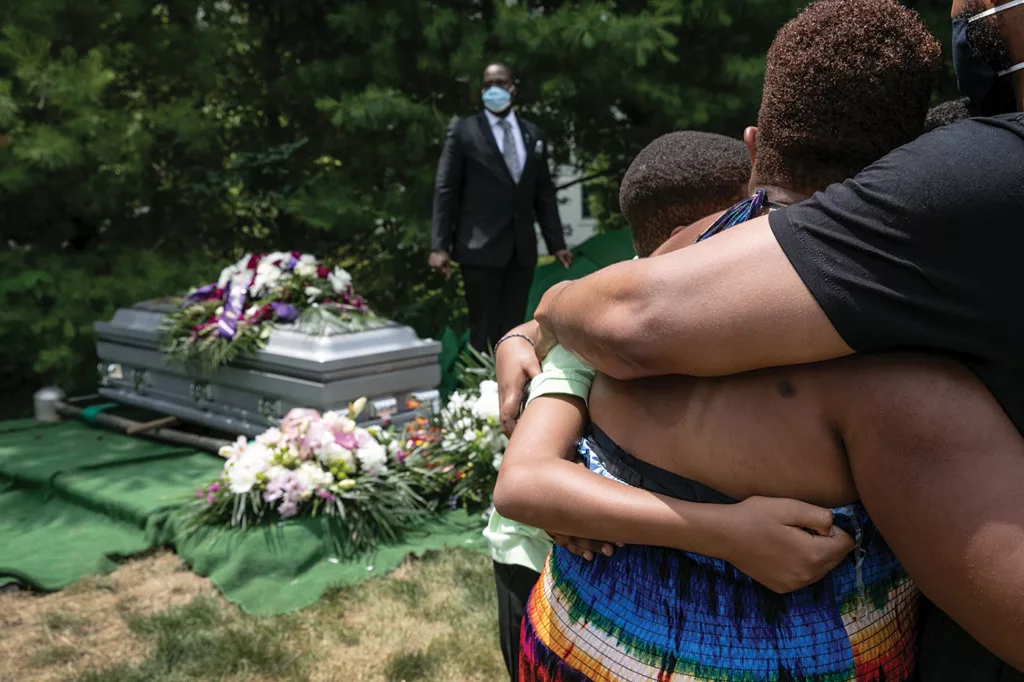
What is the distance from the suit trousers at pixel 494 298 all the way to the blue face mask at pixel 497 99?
97cm

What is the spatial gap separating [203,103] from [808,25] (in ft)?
24.4

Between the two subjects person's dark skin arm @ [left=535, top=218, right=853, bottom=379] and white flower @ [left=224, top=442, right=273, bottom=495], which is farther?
white flower @ [left=224, top=442, right=273, bottom=495]

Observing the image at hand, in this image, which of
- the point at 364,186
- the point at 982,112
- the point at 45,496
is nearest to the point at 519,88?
the point at 364,186

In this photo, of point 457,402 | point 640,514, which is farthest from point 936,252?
point 457,402

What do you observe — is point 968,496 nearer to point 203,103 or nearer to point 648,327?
point 648,327

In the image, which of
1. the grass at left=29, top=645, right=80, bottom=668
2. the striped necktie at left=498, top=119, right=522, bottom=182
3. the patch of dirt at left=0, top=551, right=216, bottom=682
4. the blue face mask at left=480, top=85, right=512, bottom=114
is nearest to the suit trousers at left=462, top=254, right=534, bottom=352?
the striped necktie at left=498, top=119, right=522, bottom=182

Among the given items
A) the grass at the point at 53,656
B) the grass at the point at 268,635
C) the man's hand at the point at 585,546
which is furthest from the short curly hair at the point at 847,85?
the grass at the point at 53,656

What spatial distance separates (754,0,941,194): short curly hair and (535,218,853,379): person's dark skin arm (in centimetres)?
14

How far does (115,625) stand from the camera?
10.7ft

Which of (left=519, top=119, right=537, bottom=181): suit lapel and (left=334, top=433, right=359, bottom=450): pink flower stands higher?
(left=519, top=119, right=537, bottom=181): suit lapel

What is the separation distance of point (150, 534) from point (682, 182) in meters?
3.25

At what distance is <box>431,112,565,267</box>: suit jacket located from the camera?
18.6 ft

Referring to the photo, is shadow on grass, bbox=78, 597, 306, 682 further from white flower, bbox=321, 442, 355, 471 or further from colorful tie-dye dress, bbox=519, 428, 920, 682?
colorful tie-dye dress, bbox=519, 428, 920, 682

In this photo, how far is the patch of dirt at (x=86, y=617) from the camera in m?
2.98
